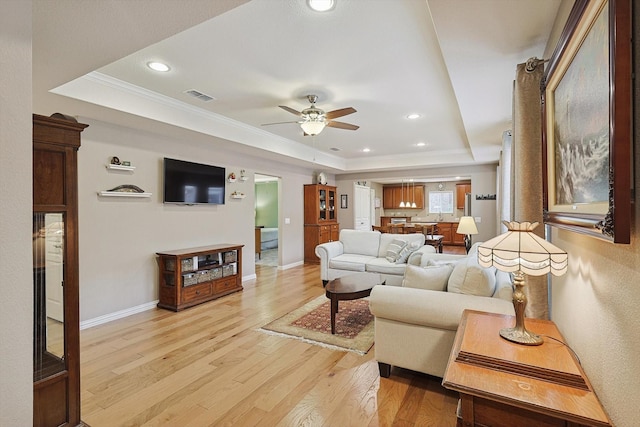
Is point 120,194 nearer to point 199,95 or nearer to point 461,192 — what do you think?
point 199,95

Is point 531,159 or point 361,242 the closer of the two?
point 531,159

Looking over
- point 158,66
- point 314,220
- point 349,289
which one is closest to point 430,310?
point 349,289

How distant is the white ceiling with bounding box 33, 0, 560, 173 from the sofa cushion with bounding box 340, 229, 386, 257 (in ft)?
6.42

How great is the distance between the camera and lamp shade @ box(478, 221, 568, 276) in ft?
4.47

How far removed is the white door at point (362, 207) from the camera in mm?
8806

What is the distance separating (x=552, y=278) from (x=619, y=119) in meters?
1.35

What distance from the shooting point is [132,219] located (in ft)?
13.1

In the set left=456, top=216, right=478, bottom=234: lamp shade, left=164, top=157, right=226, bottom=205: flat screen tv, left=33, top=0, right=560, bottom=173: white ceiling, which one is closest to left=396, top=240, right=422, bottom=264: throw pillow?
left=456, top=216, right=478, bottom=234: lamp shade

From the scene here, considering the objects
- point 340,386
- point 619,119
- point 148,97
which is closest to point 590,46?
point 619,119

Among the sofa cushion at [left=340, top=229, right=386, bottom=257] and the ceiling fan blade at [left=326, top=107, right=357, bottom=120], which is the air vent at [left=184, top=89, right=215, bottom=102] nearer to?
the ceiling fan blade at [left=326, top=107, right=357, bottom=120]

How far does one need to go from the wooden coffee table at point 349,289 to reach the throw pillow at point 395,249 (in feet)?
3.15

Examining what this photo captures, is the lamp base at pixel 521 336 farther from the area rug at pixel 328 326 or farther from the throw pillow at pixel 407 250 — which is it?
the throw pillow at pixel 407 250

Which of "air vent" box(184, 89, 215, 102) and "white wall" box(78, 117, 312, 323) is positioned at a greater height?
"air vent" box(184, 89, 215, 102)

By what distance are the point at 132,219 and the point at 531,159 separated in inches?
169
